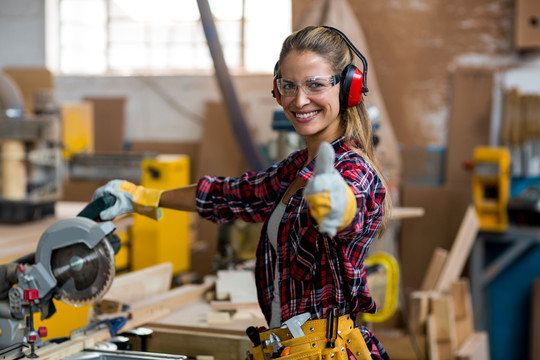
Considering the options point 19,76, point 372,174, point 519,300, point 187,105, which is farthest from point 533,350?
point 19,76

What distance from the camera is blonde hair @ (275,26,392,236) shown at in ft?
4.74

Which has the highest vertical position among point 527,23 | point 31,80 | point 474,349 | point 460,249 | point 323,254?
point 527,23

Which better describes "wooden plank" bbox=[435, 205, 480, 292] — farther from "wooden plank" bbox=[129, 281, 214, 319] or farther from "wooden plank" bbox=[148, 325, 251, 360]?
"wooden plank" bbox=[148, 325, 251, 360]

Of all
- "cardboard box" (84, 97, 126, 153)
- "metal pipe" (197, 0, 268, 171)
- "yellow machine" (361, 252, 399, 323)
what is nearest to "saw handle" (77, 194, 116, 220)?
"yellow machine" (361, 252, 399, 323)

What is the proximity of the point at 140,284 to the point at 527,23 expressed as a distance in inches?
130

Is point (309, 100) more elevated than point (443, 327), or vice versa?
point (309, 100)

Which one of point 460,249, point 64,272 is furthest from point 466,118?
point 64,272

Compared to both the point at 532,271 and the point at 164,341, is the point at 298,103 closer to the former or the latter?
the point at 164,341

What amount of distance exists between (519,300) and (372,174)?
377 cm

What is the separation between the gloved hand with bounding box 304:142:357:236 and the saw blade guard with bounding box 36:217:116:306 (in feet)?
2.15

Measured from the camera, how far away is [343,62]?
1479mm

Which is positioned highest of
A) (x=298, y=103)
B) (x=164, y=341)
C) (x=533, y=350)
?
(x=298, y=103)

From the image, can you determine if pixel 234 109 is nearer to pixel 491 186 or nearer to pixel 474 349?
pixel 491 186

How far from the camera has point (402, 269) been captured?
4812mm
